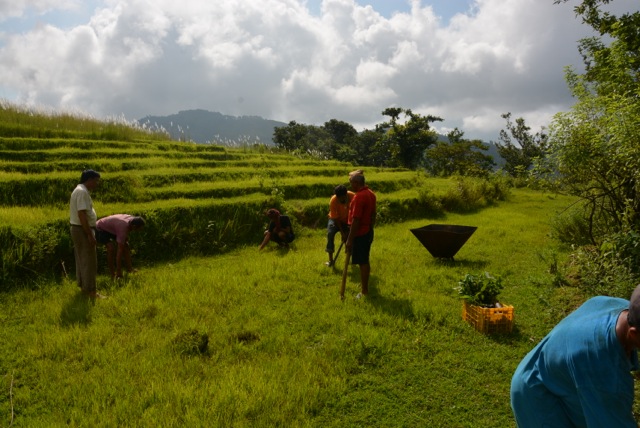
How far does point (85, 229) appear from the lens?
5910 millimetres

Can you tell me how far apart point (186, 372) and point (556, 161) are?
7.30 meters

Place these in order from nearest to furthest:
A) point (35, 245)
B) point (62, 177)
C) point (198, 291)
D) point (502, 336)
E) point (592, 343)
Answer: point (592, 343) < point (502, 336) < point (198, 291) < point (35, 245) < point (62, 177)

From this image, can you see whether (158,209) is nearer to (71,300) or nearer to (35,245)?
(35,245)

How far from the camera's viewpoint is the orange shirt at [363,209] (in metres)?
6.10

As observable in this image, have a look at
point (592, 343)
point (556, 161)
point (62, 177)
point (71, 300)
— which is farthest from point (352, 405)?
point (62, 177)

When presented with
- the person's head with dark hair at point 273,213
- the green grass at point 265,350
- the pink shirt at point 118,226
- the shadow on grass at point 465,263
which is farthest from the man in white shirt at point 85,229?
the shadow on grass at point 465,263

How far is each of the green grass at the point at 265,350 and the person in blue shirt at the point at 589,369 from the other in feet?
6.37

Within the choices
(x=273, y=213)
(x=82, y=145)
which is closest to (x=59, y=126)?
(x=82, y=145)

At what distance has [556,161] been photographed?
7.63 meters

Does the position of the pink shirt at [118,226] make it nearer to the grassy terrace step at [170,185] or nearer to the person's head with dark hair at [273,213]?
the person's head with dark hair at [273,213]

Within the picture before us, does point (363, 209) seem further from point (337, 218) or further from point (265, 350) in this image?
point (265, 350)

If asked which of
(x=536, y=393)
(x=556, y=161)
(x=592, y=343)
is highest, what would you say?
(x=556, y=161)

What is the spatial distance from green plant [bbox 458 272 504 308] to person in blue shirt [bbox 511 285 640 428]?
364 cm

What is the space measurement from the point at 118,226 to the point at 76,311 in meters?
1.68
